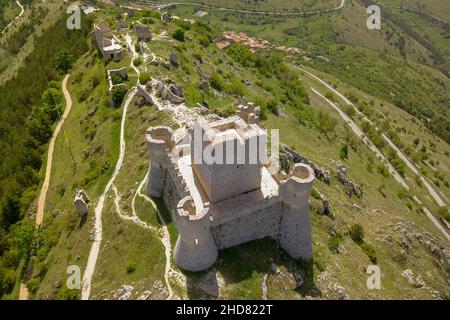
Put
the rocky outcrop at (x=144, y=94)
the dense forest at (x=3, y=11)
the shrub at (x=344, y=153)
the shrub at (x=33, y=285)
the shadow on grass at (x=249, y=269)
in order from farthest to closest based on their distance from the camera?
the dense forest at (x=3, y=11) → the shrub at (x=344, y=153) → the rocky outcrop at (x=144, y=94) → the shrub at (x=33, y=285) → the shadow on grass at (x=249, y=269)

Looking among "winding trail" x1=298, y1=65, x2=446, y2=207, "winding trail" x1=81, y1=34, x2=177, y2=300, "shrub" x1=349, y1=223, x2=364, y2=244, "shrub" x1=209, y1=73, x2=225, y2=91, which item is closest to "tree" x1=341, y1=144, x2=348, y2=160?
"winding trail" x1=298, y1=65, x2=446, y2=207

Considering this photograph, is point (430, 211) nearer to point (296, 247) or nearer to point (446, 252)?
point (446, 252)

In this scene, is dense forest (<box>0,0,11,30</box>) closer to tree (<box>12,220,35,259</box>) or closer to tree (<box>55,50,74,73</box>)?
→ tree (<box>55,50,74,73</box>)

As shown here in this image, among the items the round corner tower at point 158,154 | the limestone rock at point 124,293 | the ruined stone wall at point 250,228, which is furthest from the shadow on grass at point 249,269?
the round corner tower at point 158,154

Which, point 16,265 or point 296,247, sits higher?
point 296,247

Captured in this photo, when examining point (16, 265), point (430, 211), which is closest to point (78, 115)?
point (16, 265)

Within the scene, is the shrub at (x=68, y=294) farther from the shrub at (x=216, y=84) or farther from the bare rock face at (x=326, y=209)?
the shrub at (x=216, y=84)
